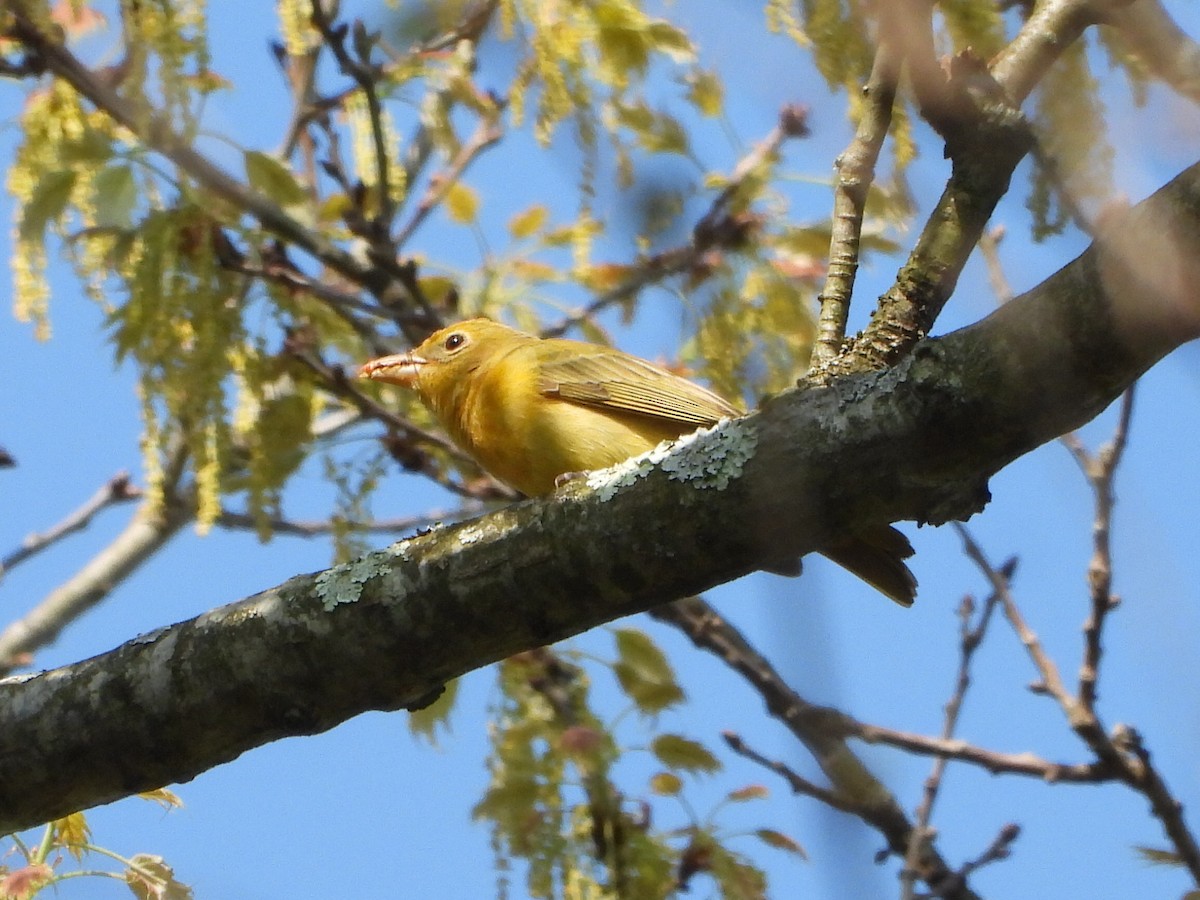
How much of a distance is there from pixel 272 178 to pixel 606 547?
2891 mm

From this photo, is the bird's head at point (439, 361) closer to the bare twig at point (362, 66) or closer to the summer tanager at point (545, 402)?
the summer tanager at point (545, 402)

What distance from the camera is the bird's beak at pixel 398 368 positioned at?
539 cm

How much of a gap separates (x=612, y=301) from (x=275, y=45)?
5.78ft

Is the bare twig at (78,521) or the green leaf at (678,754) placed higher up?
the bare twig at (78,521)

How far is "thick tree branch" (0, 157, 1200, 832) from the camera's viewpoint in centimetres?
228

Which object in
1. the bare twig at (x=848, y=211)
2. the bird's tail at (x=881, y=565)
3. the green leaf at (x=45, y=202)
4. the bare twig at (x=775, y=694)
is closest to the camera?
the bare twig at (x=848, y=211)

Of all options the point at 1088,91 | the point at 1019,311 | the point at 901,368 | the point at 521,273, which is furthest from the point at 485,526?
the point at 521,273

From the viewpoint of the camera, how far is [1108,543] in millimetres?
4414

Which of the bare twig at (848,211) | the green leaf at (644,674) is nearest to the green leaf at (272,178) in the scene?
the green leaf at (644,674)

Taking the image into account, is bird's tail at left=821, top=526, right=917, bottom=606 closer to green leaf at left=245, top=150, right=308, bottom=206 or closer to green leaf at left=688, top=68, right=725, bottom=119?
green leaf at left=688, top=68, right=725, bottom=119

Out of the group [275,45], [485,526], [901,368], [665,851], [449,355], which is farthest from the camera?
[275,45]

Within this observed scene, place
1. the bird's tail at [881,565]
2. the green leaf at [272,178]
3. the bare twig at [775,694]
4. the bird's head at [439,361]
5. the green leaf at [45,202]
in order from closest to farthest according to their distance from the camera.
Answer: the bird's tail at [881,565] < the bare twig at [775,694] < the green leaf at [45,202] < the green leaf at [272,178] < the bird's head at [439,361]

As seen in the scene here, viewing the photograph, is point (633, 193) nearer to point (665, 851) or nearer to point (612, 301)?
point (665, 851)

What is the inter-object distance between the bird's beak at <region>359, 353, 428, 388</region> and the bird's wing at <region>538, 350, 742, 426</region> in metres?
0.58
